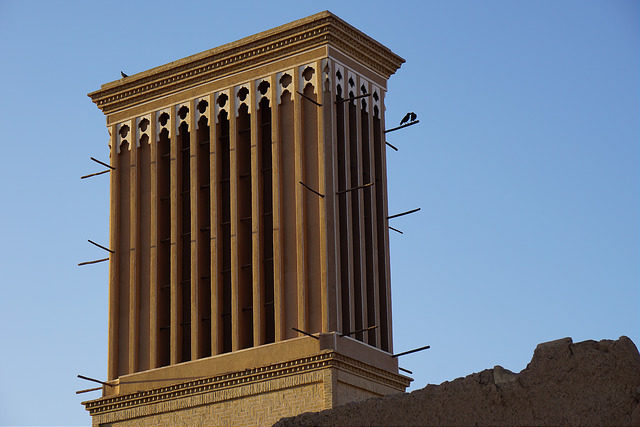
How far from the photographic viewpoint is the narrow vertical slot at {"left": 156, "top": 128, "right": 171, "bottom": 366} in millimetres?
19203

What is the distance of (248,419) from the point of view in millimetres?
17547

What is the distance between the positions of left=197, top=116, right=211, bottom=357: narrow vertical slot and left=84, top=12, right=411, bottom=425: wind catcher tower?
26mm

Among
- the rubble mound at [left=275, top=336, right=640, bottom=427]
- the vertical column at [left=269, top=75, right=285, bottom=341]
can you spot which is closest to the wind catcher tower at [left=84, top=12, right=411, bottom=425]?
the vertical column at [left=269, top=75, right=285, bottom=341]

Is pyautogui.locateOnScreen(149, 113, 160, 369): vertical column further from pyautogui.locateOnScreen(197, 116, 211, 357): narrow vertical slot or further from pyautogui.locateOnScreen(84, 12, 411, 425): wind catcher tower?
pyautogui.locateOnScreen(197, 116, 211, 357): narrow vertical slot

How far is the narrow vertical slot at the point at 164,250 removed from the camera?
756 inches

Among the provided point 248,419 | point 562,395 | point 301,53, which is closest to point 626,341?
point 562,395

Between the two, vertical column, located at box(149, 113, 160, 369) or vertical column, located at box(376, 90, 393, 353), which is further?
vertical column, located at box(149, 113, 160, 369)

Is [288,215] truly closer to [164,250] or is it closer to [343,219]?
[343,219]

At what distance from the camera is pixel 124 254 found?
65.3ft

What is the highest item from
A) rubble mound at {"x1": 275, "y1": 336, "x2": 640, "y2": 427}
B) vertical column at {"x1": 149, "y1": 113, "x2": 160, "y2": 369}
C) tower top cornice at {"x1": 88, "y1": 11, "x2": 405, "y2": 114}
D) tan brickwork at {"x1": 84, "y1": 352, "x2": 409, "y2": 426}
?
tower top cornice at {"x1": 88, "y1": 11, "x2": 405, "y2": 114}

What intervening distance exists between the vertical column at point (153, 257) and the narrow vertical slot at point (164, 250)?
6 cm

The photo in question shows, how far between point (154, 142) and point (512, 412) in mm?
14523

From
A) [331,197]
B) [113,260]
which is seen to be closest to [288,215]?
[331,197]

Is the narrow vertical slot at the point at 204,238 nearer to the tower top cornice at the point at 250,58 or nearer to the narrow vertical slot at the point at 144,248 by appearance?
the tower top cornice at the point at 250,58
